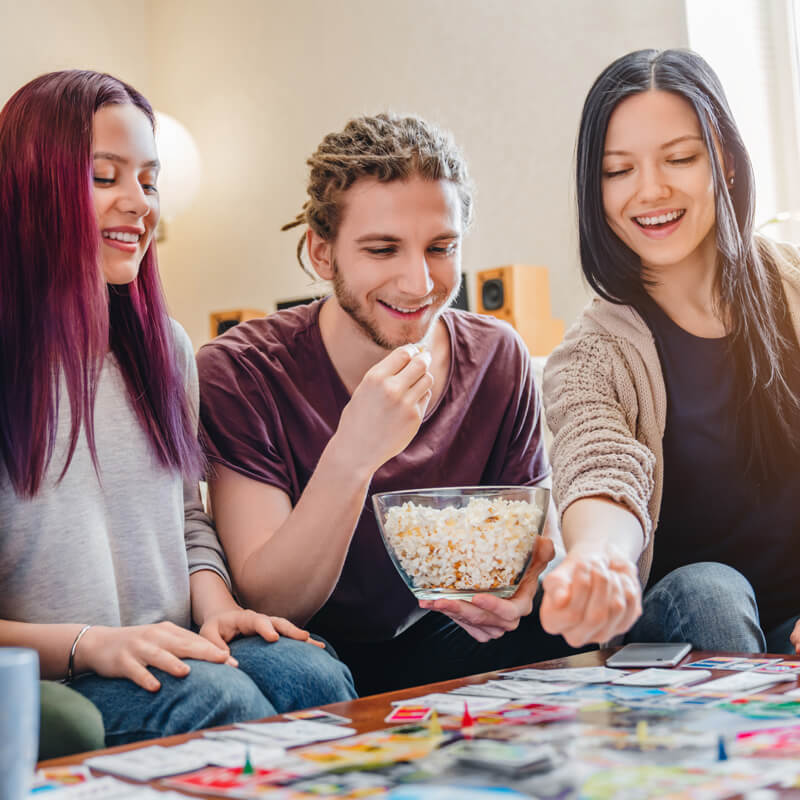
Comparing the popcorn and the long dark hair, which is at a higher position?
the long dark hair

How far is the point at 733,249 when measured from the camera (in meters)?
1.42

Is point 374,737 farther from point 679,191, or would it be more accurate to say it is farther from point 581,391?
point 679,191

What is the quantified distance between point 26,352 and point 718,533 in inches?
37.7

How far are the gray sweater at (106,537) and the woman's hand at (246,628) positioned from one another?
0.32ft

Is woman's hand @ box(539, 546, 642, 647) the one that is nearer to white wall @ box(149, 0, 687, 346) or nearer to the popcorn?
the popcorn

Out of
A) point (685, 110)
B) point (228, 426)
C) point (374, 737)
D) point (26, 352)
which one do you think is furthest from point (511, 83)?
point (374, 737)

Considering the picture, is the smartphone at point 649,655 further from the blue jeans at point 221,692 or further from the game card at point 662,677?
the blue jeans at point 221,692

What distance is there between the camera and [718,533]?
142cm

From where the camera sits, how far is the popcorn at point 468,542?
3.44 feet

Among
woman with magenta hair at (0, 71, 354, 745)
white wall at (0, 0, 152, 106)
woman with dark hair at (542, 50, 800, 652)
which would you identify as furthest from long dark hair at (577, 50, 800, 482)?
white wall at (0, 0, 152, 106)

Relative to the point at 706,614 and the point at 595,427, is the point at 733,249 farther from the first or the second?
the point at 706,614

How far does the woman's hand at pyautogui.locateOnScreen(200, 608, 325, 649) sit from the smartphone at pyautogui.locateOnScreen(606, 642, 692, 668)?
1.12 ft

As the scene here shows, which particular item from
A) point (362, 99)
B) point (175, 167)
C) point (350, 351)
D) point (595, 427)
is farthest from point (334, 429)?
point (175, 167)

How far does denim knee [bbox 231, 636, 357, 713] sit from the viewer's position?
106cm
